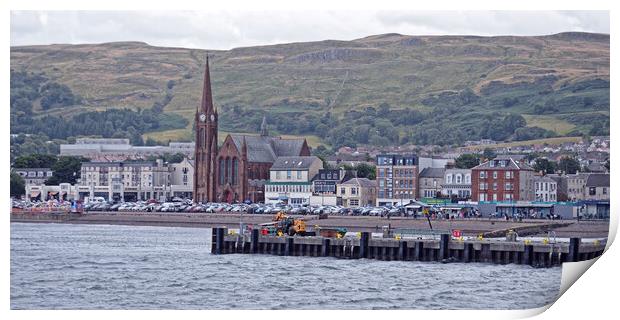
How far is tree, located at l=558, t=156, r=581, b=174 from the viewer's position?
56031 millimetres

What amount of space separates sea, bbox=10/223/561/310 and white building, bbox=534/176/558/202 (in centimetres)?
2114

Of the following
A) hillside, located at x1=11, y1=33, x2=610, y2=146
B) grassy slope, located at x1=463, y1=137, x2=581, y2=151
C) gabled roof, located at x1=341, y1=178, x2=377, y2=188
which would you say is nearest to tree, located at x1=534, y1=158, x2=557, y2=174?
gabled roof, located at x1=341, y1=178, x2=377, y2=188

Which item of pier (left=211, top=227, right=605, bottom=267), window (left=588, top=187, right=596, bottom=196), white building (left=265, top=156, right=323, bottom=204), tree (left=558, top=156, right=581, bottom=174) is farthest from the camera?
tree (left=558, top=156, right=581, bottom=174)

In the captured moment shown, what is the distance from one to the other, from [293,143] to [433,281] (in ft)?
134

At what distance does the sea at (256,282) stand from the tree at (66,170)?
29.2 meters

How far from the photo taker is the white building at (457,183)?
51344 millimetres

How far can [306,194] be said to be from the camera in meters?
55.7

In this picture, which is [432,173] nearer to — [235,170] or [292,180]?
[292,180]

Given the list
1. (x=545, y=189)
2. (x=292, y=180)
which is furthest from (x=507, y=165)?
(x=292, y=180)

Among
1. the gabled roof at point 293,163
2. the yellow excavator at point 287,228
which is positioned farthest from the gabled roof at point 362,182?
the yellow excavator at point 287,228

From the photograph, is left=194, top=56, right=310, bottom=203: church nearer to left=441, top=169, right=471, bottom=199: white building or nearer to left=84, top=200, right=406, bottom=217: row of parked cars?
left=84, top=200, right=406, bottom=217: row of parked cars

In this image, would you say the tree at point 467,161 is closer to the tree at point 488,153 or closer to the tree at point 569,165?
the tree at point 488,153

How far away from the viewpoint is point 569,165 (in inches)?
2255

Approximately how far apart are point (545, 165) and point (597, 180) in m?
10.2
